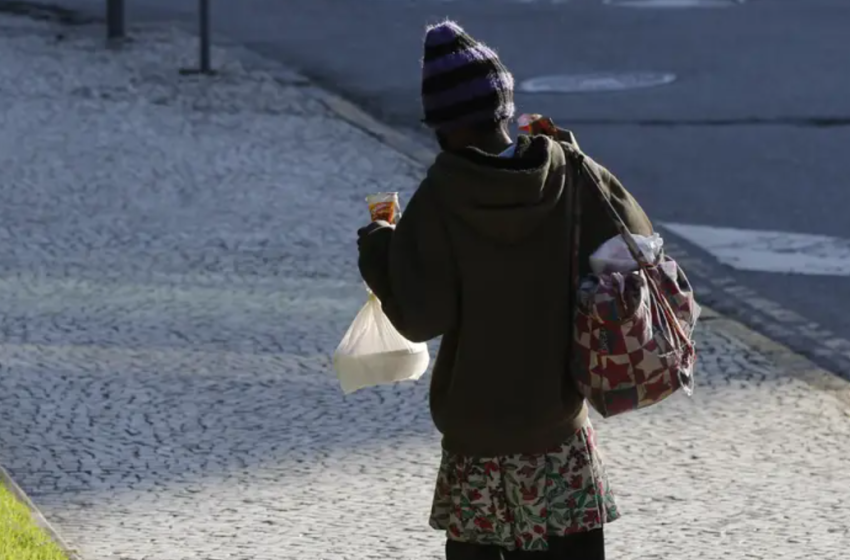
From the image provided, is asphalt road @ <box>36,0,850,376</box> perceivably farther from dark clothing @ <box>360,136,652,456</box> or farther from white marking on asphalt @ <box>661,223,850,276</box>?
dark clothing @ <box>360,136,652,456</box>

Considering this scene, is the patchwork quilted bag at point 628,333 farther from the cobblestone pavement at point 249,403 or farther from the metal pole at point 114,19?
the metal pole at point 114,19

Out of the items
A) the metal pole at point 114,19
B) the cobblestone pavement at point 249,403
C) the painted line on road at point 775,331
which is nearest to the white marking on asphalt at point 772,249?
the painted line on road at point 775,331

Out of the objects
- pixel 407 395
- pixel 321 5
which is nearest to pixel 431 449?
pixel 407 395

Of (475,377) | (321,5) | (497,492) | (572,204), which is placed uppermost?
(572,204)

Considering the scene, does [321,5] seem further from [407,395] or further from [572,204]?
[572,204]

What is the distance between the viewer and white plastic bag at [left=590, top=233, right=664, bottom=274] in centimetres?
360

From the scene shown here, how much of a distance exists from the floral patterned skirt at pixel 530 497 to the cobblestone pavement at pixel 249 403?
1164mm

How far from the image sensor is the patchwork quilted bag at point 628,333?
355 cm

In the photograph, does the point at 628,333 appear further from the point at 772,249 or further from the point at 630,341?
the point at 772,249

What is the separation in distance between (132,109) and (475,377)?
7.96 metres

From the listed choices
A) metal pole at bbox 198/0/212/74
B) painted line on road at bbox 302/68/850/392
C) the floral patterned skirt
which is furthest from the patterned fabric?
metal pole at bbox 198/0/212/74

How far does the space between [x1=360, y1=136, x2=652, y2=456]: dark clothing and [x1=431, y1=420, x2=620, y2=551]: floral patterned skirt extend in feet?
0.12

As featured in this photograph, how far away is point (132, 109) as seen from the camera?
11289 millimetres

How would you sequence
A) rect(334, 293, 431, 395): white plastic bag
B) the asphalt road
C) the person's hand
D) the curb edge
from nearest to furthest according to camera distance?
the person's hand
rect(334, 293, 431, 395): white plastic bag
the curb edge
the asphalt road
